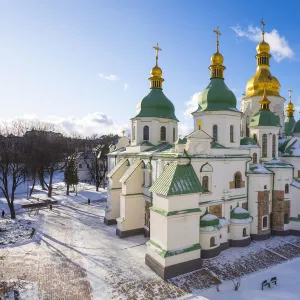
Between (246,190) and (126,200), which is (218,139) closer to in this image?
(246,190)

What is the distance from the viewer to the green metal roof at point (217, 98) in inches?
730

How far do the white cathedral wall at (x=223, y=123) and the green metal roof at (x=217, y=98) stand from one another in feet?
1.28

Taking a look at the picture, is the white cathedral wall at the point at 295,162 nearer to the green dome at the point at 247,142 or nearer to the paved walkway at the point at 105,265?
the green dome at the point at 247,142

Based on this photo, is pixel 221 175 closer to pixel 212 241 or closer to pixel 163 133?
pixel 212 241

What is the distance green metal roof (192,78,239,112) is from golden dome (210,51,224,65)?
1545 mm

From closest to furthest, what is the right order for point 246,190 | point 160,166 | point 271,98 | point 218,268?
1. point 218,268
2. point 160,166
3. point 246,190
4. point 271,98

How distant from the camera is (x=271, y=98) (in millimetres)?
24391

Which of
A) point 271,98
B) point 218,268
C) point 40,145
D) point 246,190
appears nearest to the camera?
point 218,268

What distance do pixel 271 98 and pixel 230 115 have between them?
8.92 metres

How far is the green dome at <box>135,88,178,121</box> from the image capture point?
22484 mm

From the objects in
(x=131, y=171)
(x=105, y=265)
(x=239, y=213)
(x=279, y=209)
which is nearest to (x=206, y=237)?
(x=239, y=213)

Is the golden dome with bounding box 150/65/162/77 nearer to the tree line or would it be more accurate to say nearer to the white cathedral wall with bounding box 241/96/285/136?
the white cathedral wall with bounding box 241/96/285/136

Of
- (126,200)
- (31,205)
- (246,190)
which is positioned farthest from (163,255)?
(31,205)

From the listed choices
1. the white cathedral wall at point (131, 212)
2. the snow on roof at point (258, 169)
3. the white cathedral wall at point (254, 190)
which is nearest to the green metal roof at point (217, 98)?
the snow on roof at point (258, 169)
